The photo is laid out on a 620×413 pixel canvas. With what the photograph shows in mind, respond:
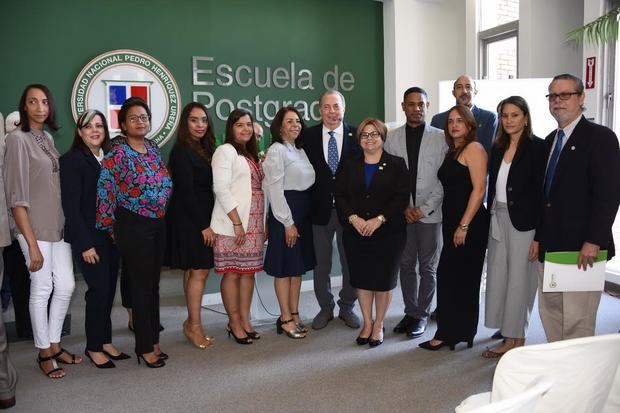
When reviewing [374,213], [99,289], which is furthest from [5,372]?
[374,213]

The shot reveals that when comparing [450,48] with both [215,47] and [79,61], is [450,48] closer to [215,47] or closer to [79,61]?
[215,47]

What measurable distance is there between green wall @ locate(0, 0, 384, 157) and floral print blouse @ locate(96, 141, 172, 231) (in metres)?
3.17

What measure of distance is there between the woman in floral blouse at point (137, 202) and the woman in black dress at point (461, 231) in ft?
5.55

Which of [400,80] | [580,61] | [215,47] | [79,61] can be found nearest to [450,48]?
[400,80]

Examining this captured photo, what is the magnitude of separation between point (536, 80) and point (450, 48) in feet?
7.75

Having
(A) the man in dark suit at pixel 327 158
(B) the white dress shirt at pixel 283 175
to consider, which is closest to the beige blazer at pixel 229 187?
(B) the white dress shirt at pixel 283 175

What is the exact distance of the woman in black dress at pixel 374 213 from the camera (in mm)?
3633

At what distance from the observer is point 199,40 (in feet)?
21.4

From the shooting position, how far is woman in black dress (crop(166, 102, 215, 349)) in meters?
3.55

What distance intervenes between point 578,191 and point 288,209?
67.8 inches

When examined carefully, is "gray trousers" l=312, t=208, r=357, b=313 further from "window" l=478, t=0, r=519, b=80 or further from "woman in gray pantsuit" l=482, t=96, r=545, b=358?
"window" l=478, t=0, r=519, b=80

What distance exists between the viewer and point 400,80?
24.5ft

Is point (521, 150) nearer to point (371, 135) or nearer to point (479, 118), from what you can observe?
point (371, 135)

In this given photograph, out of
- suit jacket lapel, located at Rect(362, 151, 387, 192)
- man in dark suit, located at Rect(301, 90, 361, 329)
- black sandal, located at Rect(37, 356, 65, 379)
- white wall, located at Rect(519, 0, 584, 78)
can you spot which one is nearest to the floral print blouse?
black sandal, located at Rect(37, 356, 65, 379)
